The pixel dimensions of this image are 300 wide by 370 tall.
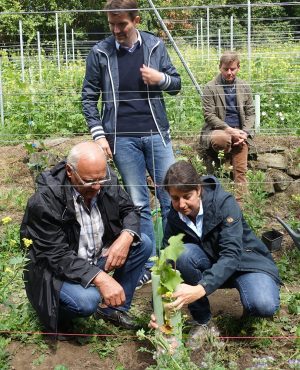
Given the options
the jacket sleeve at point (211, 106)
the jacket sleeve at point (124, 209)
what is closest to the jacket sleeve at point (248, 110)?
the jacket sleeve at point (211, 106)

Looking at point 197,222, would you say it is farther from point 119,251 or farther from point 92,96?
point 92,96

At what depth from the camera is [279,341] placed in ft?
9.63

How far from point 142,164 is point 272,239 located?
1124mm

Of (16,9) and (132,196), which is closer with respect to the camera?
(132,196)

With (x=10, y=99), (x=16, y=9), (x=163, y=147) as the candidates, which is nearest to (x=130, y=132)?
(x=163, y=147)

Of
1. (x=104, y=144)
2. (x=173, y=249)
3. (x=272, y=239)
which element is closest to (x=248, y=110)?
(x=272, y=239)

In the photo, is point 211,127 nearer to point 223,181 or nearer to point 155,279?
point 223,181

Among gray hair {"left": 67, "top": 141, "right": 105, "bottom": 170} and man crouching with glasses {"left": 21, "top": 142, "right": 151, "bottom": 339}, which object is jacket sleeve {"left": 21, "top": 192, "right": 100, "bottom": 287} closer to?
man crouching with glasses {"left": 21, "top": 142, "right": 151, "bottom": 339}

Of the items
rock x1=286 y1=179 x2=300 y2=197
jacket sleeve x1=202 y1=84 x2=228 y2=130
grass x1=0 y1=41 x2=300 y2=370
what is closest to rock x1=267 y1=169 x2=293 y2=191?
rock x1=286 y1=179 x2=300 y2=197

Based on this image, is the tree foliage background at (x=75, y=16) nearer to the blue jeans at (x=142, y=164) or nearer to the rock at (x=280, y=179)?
the rock at (x=280, y=179)

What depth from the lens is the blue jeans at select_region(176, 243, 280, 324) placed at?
9.25 ft

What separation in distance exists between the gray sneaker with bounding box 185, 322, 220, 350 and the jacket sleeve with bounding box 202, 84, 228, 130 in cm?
239

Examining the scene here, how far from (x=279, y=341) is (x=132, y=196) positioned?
1247mm

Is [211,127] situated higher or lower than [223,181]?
higher
